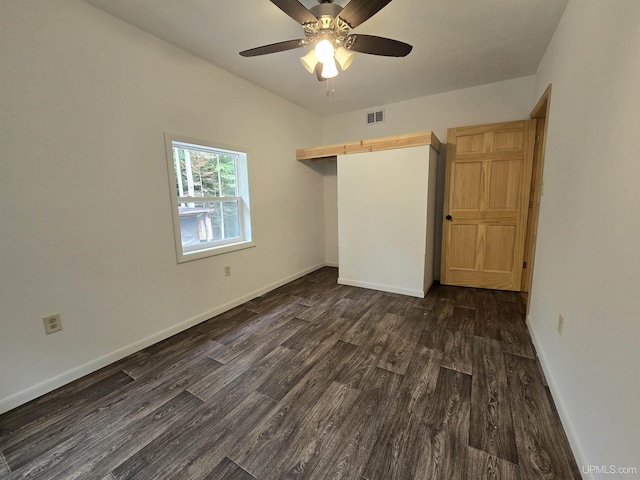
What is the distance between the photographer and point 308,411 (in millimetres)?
1578

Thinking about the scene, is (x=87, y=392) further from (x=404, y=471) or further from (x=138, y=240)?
(x=404, y=471)

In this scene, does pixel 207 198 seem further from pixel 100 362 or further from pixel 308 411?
pixel 308 411

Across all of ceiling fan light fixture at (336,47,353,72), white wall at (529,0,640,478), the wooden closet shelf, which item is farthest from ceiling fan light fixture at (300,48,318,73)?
white wall at (529,0,640,478)

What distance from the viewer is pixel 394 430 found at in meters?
1.44

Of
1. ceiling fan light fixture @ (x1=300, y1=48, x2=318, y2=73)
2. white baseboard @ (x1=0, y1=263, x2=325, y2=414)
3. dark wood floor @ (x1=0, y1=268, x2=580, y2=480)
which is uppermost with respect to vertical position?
ceiling fan light fixture @ (x1=300, y1=48, x2=318, y2=73)

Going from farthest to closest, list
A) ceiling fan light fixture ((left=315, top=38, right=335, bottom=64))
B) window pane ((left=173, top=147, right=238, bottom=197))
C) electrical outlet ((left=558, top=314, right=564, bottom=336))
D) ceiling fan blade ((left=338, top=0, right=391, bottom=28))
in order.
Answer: window pane ((left=173, top=147, right=238, bottom=197)) → ceiling fan light fixture ((left=315, top=38, right=335, bottom=64)) → electrical outlet ((left=558, top=314, right=564, bottom=336)) → ceiling fan blade ((left=338, top=0, right=391, bottom=28))

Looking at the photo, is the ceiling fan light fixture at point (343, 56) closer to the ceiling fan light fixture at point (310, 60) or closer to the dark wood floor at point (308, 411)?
the ceiling fan light fixture at point (310, 60)

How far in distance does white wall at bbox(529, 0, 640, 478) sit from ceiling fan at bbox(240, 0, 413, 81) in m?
1.03

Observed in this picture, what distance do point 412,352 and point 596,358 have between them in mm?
1156

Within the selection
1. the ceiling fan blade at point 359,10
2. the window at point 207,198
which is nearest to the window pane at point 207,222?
the window at point 207,198

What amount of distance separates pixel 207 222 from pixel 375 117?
296cm

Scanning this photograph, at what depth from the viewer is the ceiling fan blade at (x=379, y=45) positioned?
5.84 feet

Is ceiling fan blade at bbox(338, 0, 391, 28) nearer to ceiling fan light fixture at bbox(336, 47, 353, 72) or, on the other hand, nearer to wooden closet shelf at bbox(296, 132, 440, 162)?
ceiling fan light fixture at bbox(336, 47, 353, 72)

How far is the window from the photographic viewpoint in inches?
99.3
